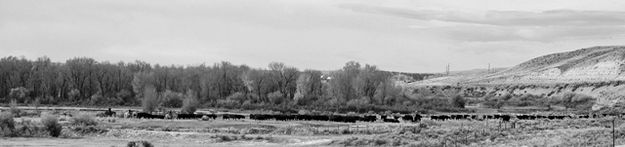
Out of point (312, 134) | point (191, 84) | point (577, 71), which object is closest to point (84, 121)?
point (312, 134)

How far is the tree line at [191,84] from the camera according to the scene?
116938 millimetres

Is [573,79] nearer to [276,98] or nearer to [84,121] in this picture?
[276,98]

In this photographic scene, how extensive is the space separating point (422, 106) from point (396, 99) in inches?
272

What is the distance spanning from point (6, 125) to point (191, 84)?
66338 millimetres

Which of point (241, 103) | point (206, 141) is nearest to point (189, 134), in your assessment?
point (206, 141)

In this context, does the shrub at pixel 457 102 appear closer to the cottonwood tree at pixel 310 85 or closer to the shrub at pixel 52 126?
the cottonwood tree at pixel 310 85

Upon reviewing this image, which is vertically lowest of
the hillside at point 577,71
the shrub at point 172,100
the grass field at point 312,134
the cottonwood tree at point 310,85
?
the grass field at point 312,134

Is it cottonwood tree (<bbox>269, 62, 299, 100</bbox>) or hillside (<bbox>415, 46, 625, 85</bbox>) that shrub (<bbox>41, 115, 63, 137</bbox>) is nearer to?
cottonwood tree (<bbox>269, 62, 299, 100</bbox>)

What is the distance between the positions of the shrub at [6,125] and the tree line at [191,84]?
49190 millimetres

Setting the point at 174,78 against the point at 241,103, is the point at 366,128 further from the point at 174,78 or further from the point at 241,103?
the point at 174,78

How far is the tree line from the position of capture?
11694 centimetres

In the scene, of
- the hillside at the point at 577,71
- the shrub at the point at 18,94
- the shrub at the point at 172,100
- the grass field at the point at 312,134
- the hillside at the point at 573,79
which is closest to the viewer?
the grass field at the point at 312,134

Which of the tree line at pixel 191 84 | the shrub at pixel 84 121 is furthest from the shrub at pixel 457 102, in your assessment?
the shrub at pixel 84 121

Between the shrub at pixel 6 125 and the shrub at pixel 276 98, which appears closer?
the shrub at pixel 6 125
